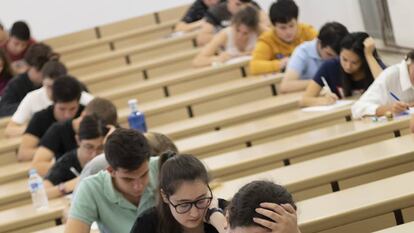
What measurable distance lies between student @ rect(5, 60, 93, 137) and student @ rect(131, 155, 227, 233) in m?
3.26

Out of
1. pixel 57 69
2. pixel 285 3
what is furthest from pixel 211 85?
pixel 57 69

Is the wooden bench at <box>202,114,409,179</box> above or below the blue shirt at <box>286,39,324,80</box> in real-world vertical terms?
below

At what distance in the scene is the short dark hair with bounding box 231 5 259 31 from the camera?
764 cm

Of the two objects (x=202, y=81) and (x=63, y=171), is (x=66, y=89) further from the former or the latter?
(x=202, y=81)

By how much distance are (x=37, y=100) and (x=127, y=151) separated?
3.39 m

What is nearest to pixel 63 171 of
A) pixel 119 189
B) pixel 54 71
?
pixel 54 71

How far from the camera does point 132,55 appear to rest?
29.4ft

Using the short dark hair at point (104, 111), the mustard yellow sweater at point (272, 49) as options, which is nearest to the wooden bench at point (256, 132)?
the short dark hair at point (104, 111)

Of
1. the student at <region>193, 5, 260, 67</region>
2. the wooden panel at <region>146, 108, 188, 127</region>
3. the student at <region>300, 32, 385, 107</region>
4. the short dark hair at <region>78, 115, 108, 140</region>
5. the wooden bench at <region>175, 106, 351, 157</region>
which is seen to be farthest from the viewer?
the student at <region>193, 5, 260, 67</region>

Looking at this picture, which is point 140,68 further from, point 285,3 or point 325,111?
point 325,111

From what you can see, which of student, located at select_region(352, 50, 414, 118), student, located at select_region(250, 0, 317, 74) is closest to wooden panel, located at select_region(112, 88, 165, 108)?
student, located at select_region(250, 0, 317, 74)

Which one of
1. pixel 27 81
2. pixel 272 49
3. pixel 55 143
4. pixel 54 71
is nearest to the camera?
pixel 55 143

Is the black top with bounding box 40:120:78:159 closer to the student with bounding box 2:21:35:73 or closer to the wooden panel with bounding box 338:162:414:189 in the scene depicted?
the wooden panel with bounding box 338:162:414:189

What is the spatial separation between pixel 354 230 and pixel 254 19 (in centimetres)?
424
